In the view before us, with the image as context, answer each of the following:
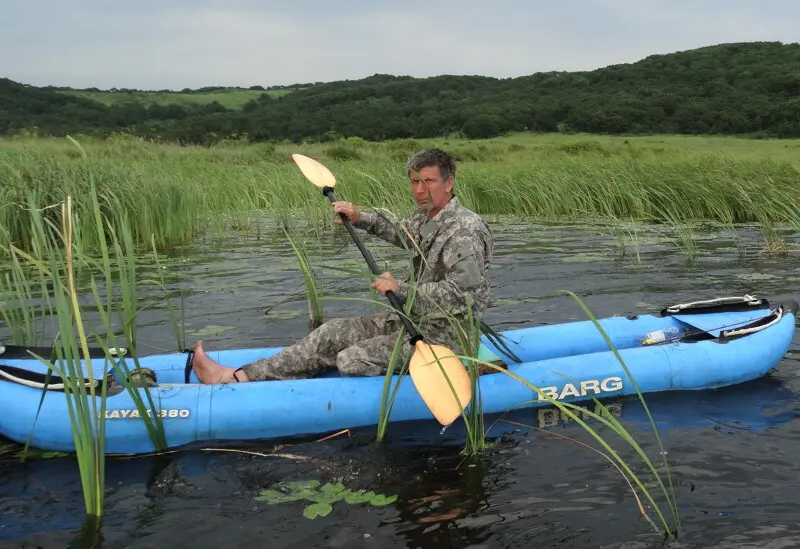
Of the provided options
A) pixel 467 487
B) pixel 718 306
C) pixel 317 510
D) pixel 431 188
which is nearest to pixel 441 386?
pixel 467 487

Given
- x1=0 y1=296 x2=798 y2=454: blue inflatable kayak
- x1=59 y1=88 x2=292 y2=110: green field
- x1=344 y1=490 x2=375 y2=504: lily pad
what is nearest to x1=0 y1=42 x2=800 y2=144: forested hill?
x1=59 y1=88 x2=292 y2=110: green field

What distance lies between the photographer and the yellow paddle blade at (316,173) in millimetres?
4645

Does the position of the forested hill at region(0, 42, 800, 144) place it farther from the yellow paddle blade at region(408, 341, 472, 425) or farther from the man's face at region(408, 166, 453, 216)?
the yellow paddle blade at region(408, 341, 472, 425)

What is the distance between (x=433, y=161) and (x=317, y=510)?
6.50 feet

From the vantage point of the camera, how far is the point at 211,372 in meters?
4.10

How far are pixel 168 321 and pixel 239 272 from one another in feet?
6.40

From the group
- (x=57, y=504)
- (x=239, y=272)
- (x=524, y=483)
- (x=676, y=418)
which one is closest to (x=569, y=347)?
(x=676, y=418)

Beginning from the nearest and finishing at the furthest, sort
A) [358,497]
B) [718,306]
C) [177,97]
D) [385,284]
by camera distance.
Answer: [358,497] → [385,284] → [718,306] → [177,97]

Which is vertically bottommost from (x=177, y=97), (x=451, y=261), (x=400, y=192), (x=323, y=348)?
(x=323, y=348)

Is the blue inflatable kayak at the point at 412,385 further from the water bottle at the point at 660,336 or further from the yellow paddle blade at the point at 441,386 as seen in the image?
the yellow paddle blade at the point at 441,386

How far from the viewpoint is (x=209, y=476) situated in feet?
10.7

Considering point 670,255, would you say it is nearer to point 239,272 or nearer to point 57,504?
point 239,272

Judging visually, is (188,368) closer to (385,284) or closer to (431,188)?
(385,284)

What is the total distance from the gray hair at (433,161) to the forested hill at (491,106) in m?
37.0
